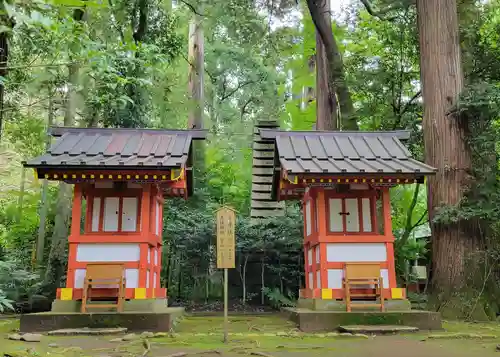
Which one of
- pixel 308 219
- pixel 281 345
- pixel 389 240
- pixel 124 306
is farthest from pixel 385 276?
pixel 124 306

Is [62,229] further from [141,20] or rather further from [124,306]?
[141,20]

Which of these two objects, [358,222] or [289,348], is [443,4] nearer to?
[358,222]

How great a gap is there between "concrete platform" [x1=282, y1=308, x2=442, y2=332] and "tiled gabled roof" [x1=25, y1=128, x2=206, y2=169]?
129 inches

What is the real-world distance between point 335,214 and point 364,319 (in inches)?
73.4

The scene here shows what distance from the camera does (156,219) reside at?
870cm

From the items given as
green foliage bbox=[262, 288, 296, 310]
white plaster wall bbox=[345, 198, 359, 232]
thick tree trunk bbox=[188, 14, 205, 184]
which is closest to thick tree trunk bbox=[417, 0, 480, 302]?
white plaster wall bbox=[345, 198, 359, 232]

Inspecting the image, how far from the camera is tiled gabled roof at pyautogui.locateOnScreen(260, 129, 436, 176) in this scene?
7430mm

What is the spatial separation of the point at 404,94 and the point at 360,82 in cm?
141

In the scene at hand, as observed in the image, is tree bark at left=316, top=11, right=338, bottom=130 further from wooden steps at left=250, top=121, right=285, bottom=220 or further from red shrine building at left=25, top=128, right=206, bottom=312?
red shrine building at left=25, top=128, right=206, bottom=312

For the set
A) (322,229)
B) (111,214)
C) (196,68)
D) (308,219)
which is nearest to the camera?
(322,229)

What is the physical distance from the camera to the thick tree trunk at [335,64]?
36.9ft

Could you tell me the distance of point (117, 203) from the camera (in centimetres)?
801

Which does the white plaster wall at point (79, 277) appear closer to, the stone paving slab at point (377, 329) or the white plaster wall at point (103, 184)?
the white plaster wall at point (103, 184)

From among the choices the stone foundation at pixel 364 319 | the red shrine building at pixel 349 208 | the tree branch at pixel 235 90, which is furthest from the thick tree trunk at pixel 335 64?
the tree branch at pixel 235 90
